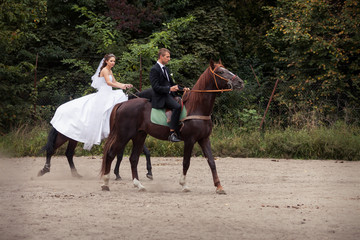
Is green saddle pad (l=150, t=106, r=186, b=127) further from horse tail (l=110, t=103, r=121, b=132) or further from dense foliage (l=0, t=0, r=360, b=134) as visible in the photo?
dense foliage (l=0, t=0, r=360, b=134)

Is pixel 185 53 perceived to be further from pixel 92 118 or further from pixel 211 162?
pixel 211 162

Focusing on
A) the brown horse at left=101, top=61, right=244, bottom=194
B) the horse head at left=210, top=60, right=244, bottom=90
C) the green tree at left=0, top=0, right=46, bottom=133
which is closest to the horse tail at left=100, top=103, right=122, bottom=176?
the brown horse at left=101, top=61, right=244, bottom=194

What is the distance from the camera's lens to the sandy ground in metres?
6.03

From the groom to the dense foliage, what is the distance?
8434 mm

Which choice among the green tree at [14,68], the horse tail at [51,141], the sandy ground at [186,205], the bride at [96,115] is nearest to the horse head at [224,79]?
the sandy ground at [186,205]

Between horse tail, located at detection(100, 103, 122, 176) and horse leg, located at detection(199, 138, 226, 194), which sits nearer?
horse leg, located at detection(199, 138, 226, 194)

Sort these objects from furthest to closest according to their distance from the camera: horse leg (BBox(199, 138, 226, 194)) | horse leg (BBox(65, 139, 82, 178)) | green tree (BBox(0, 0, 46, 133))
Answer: green tree (BBox(0, 0, 46, 133)) < horse leg (BBox(65, 139, 82, 178)) < horse leg (BBox(199, 138, 226, 194))

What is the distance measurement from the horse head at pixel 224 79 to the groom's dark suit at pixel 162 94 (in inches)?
34.2

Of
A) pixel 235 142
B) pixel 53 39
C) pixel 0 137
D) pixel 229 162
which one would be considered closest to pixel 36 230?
pixel 229 162

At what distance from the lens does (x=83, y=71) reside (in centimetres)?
2298

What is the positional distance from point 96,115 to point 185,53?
46.3ft

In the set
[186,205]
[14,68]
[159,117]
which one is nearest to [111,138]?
[159,117]

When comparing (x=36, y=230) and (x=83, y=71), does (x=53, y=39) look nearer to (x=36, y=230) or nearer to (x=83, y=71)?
(x=83, y=71)

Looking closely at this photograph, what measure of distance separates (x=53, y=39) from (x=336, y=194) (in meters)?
18.6
